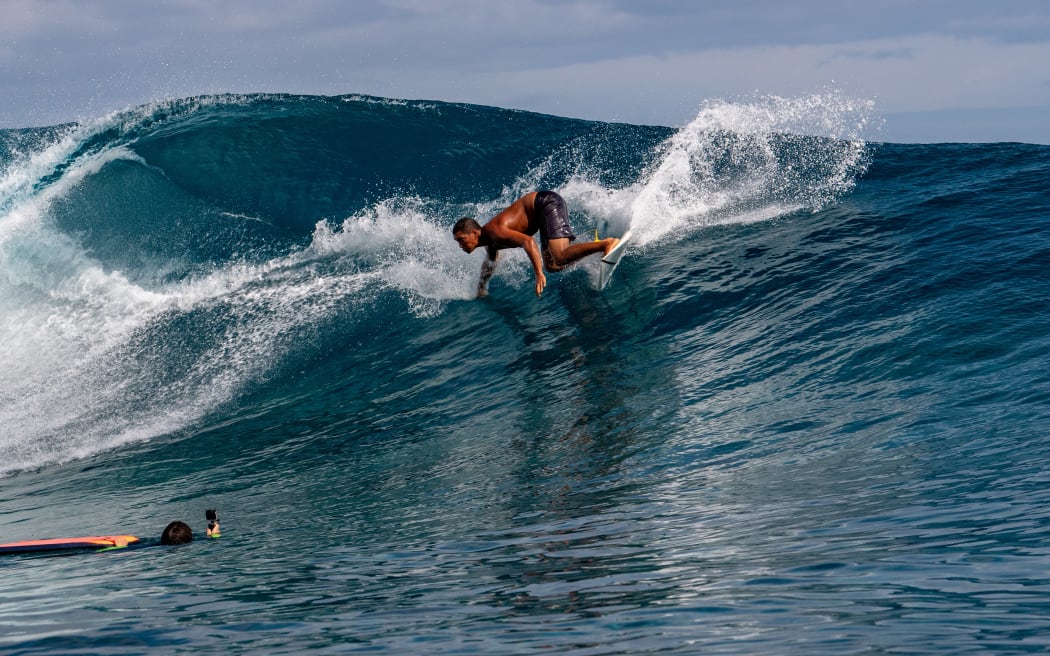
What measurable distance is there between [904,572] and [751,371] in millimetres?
4805

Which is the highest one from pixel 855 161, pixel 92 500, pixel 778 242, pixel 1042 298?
pixel 855 161

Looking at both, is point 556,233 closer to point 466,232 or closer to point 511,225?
point 511,225

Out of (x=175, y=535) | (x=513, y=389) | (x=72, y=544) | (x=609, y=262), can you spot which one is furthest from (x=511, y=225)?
(x=72, y=544)

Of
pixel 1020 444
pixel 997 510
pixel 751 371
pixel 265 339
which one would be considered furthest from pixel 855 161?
pixel 997 510

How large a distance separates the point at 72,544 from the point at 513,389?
4410 millimetres

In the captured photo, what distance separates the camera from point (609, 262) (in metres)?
11.7

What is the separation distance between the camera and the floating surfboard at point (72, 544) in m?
6.56

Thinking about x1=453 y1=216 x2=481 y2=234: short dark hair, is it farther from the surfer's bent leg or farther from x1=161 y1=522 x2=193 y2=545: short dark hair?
x1=161 y1=522 x2=193 y2=545: short dark hair

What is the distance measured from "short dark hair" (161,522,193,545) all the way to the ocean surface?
6.2 inches

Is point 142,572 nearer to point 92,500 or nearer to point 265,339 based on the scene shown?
point 92,500

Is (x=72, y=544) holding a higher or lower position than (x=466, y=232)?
lower

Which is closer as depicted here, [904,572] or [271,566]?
[904,572]

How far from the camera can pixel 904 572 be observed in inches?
157

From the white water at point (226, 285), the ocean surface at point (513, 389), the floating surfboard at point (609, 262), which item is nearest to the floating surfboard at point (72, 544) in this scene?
the ocean surface at point (513, 389)
